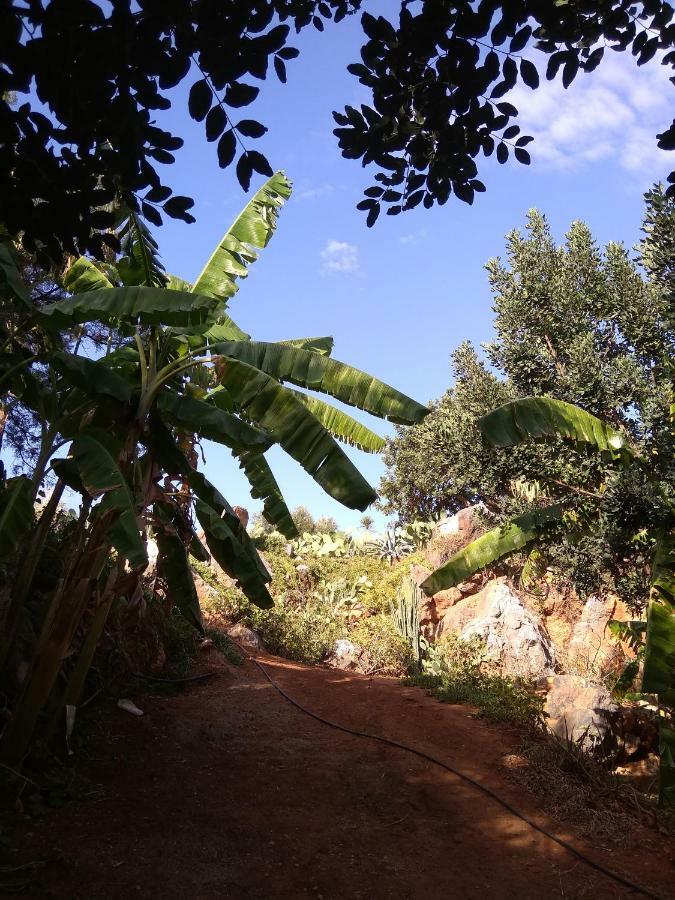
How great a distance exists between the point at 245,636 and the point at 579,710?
7.82 metres

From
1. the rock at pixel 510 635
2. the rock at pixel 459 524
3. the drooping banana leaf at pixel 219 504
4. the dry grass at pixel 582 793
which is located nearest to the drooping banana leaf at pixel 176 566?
the drooping banana leaf at pixel 219 504

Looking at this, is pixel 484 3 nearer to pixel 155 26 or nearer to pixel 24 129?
pixel 155 26

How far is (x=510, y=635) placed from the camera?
1287 centimetres

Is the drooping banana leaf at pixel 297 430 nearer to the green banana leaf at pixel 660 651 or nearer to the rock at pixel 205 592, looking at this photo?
the green banana leaf at pixel 660 651

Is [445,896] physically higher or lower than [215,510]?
lower

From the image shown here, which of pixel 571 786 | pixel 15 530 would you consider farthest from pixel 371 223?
pixel 571 786

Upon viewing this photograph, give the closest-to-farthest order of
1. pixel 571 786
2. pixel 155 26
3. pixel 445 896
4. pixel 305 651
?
pixel 155 26, pixel 445 896, pixel 571 786, pixel 305 651

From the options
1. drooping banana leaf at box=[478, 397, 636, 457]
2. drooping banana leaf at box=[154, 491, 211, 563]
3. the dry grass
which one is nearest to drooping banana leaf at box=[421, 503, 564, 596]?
drooping banana leaf at box=[478, 397, 636, 457]

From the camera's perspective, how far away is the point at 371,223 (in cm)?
403

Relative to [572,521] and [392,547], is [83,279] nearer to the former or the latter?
[572,521]

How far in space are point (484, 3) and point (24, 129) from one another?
2.34 metres

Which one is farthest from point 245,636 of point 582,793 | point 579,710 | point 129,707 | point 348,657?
point 582,793

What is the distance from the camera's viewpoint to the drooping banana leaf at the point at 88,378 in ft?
18.5

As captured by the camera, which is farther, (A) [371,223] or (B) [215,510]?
(B) [215,510]
